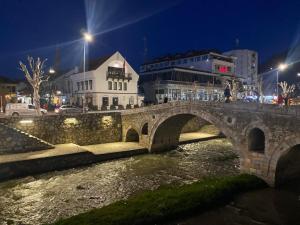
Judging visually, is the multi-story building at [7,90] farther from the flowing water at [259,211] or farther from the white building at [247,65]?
the white building at [247,65]

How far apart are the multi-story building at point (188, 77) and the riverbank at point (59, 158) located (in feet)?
85.6

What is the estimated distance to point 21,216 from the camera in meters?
15.6

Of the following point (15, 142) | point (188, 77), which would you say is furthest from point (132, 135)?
point (188, 77)

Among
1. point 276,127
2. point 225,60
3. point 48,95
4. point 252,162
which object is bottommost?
point 252,162

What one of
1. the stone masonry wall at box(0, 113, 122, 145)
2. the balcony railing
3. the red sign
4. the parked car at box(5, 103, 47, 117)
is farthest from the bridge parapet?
the red sign

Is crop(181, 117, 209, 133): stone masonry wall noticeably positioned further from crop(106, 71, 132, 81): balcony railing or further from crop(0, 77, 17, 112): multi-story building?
crop(0, 77, 17, 112): multi-story building

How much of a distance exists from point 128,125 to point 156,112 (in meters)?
5.55

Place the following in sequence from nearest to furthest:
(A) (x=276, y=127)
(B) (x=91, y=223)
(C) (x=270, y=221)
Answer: (B) (x=91, y=223) < (C) (x=270, y=221) < (A) (x=276, y=127)

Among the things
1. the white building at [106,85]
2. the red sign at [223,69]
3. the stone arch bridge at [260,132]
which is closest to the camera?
the stone arch bridge at [260,132]

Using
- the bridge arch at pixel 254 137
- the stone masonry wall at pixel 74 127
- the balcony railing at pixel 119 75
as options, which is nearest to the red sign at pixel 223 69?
the balcony railing at pixel 119 75

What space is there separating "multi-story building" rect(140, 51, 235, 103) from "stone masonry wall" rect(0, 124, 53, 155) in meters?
32.5

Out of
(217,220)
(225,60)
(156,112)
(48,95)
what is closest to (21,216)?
(217,220)

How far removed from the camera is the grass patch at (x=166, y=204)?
44.1 ft

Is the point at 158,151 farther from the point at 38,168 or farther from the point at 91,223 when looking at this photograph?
the point at 91,223
